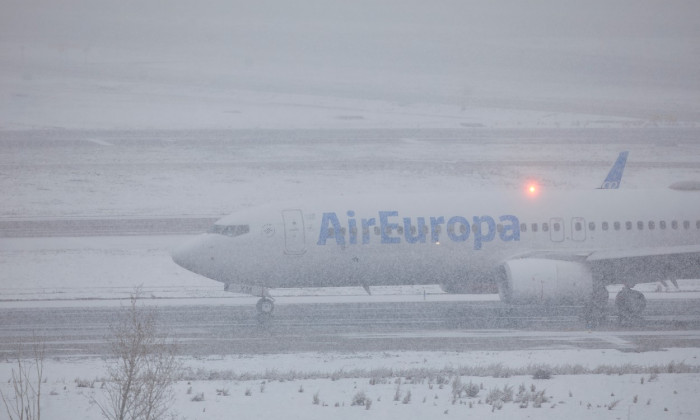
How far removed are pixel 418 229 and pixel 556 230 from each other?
16.4 ft

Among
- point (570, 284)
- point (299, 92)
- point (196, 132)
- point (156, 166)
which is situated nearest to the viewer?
point (570, 284)

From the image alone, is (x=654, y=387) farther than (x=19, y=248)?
No

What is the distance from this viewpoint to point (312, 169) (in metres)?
68.8

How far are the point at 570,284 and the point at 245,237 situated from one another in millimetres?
11155

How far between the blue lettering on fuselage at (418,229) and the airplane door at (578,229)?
79.8 inches

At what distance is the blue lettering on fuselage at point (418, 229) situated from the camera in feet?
113

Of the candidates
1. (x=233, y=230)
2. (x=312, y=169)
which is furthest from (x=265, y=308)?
(x=312, y=169)

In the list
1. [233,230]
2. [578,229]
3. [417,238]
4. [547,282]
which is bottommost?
[547,282]

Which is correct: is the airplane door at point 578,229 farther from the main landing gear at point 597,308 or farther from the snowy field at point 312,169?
the snowy field at point 312,169

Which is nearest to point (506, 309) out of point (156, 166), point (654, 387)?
point (654, 387)

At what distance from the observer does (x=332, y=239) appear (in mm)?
34312

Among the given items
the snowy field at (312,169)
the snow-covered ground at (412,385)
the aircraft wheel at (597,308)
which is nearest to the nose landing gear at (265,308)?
the snowy field at (312,169)

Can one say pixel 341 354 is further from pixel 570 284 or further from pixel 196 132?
pixel 196 132

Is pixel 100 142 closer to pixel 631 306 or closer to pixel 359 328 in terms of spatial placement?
pixel 359 328
